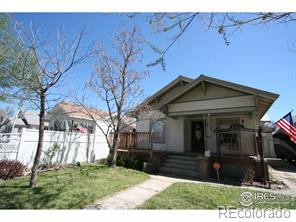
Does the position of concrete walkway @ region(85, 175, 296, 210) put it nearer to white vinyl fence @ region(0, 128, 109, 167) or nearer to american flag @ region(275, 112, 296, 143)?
american flag @ region(275, 112, 296, 143)

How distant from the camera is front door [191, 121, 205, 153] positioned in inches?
465

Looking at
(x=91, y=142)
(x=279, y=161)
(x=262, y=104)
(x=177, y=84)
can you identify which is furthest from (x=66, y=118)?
(x=279, y=161)

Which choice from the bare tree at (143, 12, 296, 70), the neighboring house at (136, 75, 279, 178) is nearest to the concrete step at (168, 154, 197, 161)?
the neighboring house at (136, 75, 279, 178)

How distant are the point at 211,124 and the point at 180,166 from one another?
3.47m

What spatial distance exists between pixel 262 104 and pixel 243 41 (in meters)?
6.67

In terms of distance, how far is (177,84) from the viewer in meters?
13.6

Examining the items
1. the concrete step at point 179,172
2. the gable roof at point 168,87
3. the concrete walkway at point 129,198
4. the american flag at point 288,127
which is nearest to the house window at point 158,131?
the gable roof at point 168,87

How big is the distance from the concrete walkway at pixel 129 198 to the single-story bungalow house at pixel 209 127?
140 inches

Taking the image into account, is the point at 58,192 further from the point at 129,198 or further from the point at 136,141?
the point at 136,141

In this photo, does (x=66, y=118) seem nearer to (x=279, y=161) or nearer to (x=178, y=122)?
(x=178, y=122)

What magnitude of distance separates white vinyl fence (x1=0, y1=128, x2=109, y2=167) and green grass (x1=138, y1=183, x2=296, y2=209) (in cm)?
682

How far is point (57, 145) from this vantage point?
9852 millimetres

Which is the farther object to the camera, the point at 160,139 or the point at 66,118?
the point at 66,118

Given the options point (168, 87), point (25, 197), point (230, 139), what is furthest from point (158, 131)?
point (25, 197)
